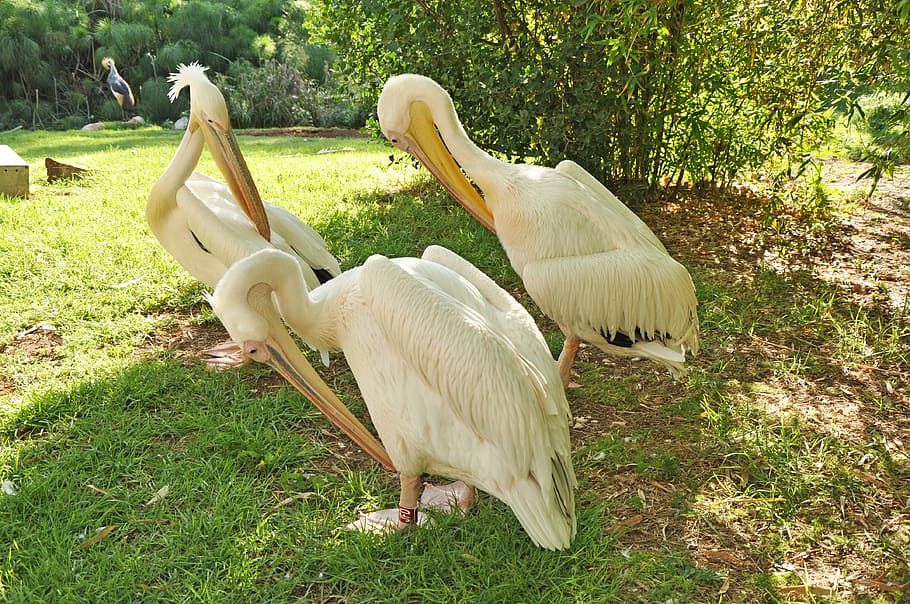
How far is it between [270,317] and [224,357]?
1356 mm

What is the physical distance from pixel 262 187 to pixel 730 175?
14.5 feet

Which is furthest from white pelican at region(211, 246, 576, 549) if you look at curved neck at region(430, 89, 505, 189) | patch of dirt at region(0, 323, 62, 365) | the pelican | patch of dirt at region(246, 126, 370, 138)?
patch of dirt at region(246, 126, 370, 138)

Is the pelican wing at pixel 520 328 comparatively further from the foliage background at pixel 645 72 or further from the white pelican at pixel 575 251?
the foliage background at pixel 645 72

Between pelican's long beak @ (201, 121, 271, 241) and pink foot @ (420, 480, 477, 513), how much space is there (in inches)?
62.3

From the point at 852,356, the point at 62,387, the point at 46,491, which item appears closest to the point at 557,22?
the point at 852,356

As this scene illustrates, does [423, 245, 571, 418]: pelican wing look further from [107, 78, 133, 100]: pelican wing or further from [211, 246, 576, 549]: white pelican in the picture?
[107, 78, 133, 100]: pelican wing

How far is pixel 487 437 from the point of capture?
86.0 inches

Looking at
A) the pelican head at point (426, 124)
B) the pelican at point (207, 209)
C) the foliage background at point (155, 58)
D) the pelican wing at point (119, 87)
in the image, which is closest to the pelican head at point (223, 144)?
the pelican at point (207, 209)

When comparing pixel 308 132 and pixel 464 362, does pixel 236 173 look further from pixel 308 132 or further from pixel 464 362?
pixel 308 132

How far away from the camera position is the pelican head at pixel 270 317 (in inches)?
88.3

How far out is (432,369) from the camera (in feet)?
7.14

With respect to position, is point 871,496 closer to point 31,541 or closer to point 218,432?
point 218,432

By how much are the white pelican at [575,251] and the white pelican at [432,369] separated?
25.0 inches

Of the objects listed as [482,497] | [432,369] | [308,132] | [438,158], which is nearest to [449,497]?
[482,497]
